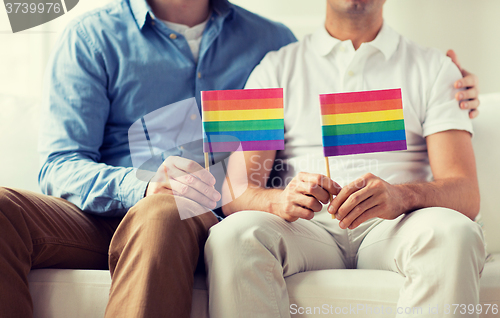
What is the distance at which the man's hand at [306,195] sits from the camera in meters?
0.96

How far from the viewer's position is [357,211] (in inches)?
36.7

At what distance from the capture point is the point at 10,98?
157cm

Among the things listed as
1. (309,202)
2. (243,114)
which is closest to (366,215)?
(309,202)

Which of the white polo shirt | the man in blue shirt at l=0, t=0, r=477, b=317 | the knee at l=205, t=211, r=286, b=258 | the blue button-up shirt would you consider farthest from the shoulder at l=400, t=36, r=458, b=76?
the knee at l=205, t=211, r=286, b=258

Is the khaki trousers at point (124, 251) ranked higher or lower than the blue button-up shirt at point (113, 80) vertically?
lower

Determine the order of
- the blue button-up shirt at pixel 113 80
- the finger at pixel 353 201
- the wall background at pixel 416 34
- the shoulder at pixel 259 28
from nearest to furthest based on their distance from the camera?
the finger at pixel 353 201 < the blue button-up shirt at pixel 113 80 < the shoulder at pixel 259 28 < the wall background at pixel 416 34

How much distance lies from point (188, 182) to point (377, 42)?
759 mm

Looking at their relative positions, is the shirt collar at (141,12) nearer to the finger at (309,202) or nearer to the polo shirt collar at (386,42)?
Answer: the polo shirt collar at (386,42)

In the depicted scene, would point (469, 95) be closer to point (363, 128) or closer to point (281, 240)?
point (363, 128)

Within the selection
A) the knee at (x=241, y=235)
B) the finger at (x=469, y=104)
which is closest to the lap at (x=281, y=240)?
the knee at (x=241, y=235)

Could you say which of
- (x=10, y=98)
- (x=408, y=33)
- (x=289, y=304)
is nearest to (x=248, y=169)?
(x=289, y=304)

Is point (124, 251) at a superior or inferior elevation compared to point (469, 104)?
inferior

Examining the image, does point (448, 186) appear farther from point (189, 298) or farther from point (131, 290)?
point (131, 290)

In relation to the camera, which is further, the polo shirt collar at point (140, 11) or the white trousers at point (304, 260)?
the polo shirt collar at point (140, 11)
